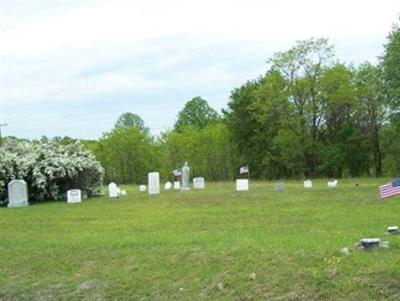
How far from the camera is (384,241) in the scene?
29.1 ft

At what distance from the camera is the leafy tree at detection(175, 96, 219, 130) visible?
265 feet

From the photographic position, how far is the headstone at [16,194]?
2298 centimetres

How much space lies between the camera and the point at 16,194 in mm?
23031

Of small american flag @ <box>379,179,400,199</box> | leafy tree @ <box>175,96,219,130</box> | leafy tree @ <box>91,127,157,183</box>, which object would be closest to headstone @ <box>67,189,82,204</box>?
small american flag @ <box>379,179,400,199</box>

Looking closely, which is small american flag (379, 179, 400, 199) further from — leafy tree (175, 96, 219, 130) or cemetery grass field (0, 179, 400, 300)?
leafy tree (175, 96, 219, 130)

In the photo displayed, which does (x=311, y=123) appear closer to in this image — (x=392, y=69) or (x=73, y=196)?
(x=392, y=69)

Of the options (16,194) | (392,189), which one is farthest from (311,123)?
(392,189)

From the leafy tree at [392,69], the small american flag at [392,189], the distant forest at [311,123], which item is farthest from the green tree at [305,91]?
the small american flag at [392,189]

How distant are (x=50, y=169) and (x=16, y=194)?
2188mm

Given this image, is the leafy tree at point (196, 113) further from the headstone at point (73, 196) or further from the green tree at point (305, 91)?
the headstone at point (73, 196)

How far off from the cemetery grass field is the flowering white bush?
9313 millimetres

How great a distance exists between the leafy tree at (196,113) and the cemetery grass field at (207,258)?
215 ft

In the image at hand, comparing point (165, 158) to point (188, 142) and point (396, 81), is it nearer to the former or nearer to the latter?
point (188, 142)

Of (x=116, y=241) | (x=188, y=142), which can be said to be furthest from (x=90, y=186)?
(x=188, y=142)
